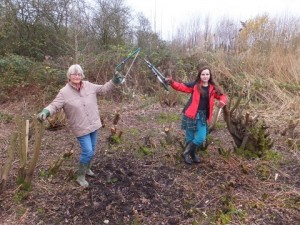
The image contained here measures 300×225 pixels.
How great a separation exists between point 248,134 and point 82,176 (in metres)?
2.29

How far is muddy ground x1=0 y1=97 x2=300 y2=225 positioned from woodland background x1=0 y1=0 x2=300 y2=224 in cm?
1

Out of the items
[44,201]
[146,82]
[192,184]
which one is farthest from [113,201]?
[146,82]

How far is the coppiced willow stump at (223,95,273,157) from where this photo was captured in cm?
446

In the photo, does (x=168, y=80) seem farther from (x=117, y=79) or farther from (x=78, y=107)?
(x=78, y=107)

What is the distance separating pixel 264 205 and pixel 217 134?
2314 millimetres

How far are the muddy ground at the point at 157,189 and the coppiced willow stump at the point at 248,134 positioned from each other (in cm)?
17

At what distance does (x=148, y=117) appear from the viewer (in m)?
6.57

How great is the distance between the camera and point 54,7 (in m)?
10.7

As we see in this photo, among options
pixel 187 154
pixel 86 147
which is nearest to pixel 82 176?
pixel 86 147

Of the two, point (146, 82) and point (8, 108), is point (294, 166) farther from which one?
point (8, 108)

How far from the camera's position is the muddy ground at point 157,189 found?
10.5ft

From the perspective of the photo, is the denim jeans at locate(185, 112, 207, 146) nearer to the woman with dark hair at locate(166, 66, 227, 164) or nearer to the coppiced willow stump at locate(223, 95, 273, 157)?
the woman with dark hair at locate(166, 66, 227, 164)

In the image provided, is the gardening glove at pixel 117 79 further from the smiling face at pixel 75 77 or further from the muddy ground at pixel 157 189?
the muddy ground at pixel 157 189

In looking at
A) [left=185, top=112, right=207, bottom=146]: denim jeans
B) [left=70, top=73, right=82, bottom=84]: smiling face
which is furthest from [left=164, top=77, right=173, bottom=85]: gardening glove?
[left=70, top=73, right=82, bottom=84]: smiling face
